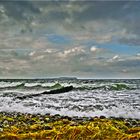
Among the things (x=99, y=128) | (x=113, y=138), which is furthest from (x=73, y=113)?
(x=113, y=138)

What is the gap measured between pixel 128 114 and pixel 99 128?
3.18 m

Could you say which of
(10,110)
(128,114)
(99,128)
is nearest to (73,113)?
(128,114)

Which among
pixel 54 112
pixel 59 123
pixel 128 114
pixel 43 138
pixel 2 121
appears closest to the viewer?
pixel 43 138

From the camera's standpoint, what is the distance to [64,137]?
502cm

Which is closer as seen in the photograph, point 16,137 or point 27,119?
point 16,137

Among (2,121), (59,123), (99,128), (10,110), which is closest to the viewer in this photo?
(99,128)

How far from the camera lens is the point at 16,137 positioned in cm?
499

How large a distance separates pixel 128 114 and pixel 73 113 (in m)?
1.59

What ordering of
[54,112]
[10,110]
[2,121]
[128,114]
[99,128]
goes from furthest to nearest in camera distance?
[10,110] → [54,112] → [128,114] → [2,121] → [99,128]

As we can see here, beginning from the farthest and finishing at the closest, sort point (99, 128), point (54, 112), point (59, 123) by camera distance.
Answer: point (54, 112), point (59, 123), point (99, 128)

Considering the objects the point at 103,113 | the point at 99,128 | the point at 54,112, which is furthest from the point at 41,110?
the point at 99,128

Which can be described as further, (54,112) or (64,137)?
(54,112)

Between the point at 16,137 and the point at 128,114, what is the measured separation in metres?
4.38

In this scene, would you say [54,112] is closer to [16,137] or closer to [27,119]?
[27,119]
